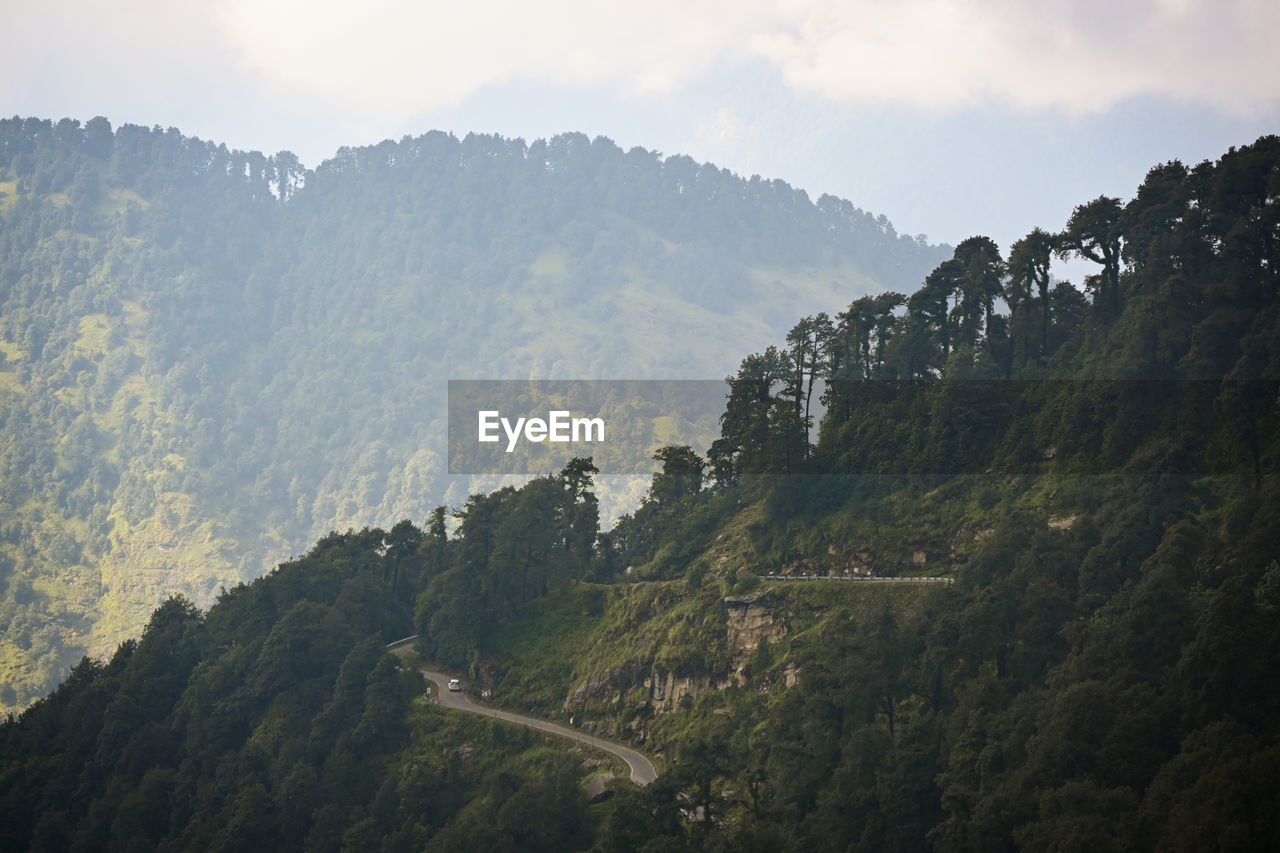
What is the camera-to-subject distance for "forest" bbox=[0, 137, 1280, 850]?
1970 inches

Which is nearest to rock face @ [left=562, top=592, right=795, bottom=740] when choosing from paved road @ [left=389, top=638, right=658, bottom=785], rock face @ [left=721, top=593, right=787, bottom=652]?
rock face @ [left=721, top=593, right=787, bottom=652]

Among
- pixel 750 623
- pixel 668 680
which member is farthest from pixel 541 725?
pixel 750 623

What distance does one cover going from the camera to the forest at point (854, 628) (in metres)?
50.0

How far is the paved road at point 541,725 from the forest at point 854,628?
1454mm

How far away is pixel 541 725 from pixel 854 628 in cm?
2510

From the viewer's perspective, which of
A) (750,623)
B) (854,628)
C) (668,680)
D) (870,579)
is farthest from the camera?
(668,680)

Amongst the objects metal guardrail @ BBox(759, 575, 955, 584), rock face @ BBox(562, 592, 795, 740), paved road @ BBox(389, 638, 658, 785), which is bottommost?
paved road @ BBox(389, 638, 658, 785)

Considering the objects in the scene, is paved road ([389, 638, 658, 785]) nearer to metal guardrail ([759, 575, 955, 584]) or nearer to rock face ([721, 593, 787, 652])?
rock face ([721, 593, 787, 652])

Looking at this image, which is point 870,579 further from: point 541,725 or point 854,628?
point 541,725

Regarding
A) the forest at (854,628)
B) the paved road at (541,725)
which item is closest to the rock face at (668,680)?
the forest at (854,628)

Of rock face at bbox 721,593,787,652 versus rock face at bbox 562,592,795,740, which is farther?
rock face at bbox 562,592,795,740

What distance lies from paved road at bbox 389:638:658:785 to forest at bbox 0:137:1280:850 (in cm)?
145

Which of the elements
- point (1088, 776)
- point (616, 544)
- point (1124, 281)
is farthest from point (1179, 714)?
point (616, 544)

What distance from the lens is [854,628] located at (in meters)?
66.9
